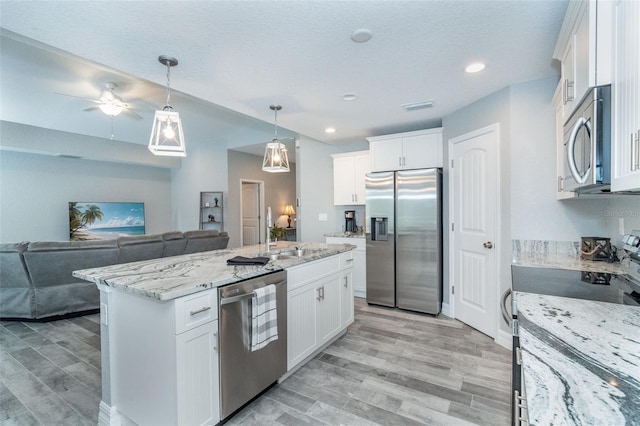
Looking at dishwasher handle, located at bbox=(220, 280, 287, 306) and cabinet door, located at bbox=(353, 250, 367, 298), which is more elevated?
dishwasher handle, located at bbox=(220, 280, 287, 306)

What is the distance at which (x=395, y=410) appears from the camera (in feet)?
6.39

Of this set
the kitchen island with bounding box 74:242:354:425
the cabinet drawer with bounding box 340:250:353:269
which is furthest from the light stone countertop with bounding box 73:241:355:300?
the cabinet drawer with bounding box 340:250:353:269

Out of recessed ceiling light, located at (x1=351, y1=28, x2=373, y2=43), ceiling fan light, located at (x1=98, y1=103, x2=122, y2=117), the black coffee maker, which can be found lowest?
the black coffee maker

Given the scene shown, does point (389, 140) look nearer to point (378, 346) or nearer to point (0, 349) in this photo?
point (378, 346)

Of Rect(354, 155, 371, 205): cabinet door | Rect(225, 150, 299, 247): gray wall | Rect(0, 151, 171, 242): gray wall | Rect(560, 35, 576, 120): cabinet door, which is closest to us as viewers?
Rect(560, 35, 576, 120): cabinet door

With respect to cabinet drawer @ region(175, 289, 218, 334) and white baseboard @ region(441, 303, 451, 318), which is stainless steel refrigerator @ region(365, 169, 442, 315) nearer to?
white baseboard @ region(441, 303, 451, 318)

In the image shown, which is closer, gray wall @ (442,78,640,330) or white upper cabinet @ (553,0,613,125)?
white upper cabinet @ (553,0,613,125)

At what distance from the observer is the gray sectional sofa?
330cm

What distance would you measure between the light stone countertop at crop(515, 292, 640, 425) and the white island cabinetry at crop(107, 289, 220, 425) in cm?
150

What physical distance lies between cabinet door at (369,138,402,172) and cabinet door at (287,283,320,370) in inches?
89.2

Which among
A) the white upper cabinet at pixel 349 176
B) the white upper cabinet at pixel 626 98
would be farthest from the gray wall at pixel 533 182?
the white upper cabinet at pixel 349 176

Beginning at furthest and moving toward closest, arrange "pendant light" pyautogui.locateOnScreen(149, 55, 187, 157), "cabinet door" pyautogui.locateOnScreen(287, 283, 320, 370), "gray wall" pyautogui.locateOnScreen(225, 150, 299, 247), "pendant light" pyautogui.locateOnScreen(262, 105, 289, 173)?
"gray wall" pyautogui.locateOnScreen(225, 150, 299, 247)
"pendant light" pyautogui.locateOnScreen(262, 105, 289, 173)
"cabinet door" pyautogui.locateOnScreen(287, 283, 320, 370)
"pendant light" pyautogui.locateOnScreen(149, 55, 187, 157)

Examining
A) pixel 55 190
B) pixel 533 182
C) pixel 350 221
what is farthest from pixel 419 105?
pixel 55 190

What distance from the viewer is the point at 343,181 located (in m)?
4.79
